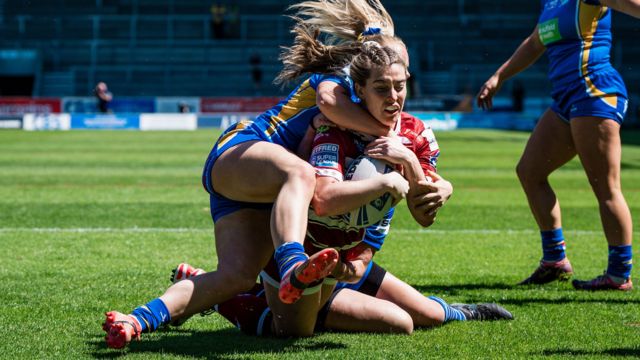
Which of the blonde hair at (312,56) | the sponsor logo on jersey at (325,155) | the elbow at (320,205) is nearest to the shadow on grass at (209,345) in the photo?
the elbow at (320,205)

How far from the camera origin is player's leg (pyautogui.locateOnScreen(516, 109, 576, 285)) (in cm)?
693

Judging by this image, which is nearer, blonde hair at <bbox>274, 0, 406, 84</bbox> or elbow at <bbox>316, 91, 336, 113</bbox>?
elbow at <bbox>316, 91, 336, 113</bbox>

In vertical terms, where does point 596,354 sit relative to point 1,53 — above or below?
above

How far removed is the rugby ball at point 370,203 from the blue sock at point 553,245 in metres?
2.68

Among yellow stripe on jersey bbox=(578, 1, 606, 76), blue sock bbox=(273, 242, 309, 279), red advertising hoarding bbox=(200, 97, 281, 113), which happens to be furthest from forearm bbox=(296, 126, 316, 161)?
red advertising hoarding bbox=(200, 97, 281, 113)

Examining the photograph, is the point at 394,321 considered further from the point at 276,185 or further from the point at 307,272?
the point at 307,272

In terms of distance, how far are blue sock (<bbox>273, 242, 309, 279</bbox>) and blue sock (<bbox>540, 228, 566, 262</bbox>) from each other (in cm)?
327

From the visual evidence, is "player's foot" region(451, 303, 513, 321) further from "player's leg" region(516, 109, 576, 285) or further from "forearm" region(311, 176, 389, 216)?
"player's leg" region(516, 109, 576, 285)

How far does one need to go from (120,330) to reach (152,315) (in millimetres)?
282

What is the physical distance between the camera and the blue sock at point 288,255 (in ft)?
13.9

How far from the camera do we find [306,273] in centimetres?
407

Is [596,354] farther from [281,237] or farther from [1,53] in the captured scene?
[1,53]

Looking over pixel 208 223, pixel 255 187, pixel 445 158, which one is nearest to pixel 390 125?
pixel 255 187

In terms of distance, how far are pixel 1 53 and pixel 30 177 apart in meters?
35.2
